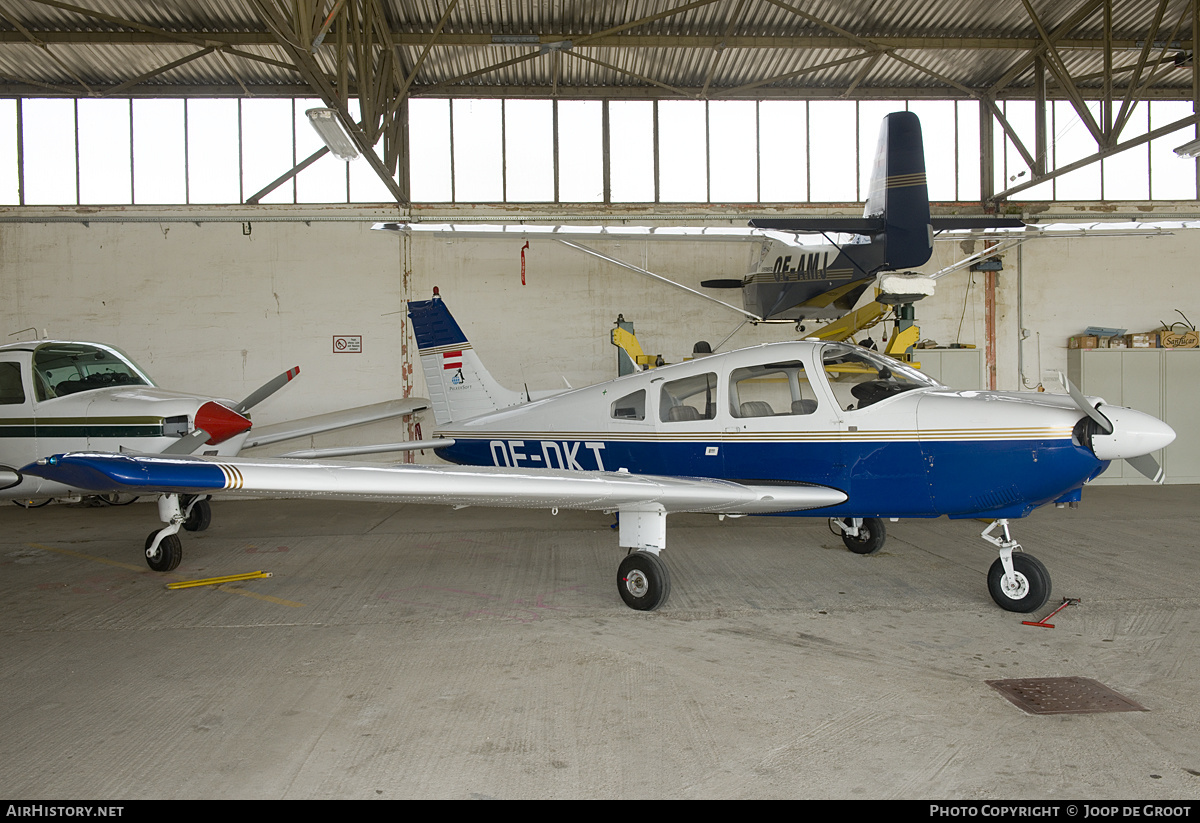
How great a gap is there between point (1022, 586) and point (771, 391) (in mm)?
2109

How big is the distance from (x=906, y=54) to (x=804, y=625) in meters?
10.9

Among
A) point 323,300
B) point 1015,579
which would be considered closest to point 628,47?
point 323,300

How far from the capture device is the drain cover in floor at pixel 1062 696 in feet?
11.1

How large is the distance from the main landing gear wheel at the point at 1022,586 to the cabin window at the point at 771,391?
5.44ft

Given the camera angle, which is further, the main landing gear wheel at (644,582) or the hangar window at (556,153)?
the hangar window at (556,153)

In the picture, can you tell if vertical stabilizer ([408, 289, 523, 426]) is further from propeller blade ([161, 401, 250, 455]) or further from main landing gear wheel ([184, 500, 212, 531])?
main landing gear wheel ([184, 500, 212, 531])

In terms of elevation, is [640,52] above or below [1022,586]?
above

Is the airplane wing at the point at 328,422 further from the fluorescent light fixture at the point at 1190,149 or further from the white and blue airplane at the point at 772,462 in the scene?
the fluorescent light fixture at the point at 1190,149

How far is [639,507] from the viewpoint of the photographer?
5227 millimetres

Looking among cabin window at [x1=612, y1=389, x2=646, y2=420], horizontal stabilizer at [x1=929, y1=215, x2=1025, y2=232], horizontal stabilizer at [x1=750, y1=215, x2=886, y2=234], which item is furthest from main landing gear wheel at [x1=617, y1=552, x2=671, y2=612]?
horizontal stabilizer at [x1=929, y1=215, x2=1025, y2=232]

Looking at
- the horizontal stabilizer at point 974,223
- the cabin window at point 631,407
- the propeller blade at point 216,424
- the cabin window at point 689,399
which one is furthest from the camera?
the horizontal stabilizer at point 974,223

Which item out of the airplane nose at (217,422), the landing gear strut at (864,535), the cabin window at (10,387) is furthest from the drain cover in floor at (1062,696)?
the cabin window at (10,387)

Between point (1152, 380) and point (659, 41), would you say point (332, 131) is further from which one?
point (1152, 380)

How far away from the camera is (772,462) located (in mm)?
5566
